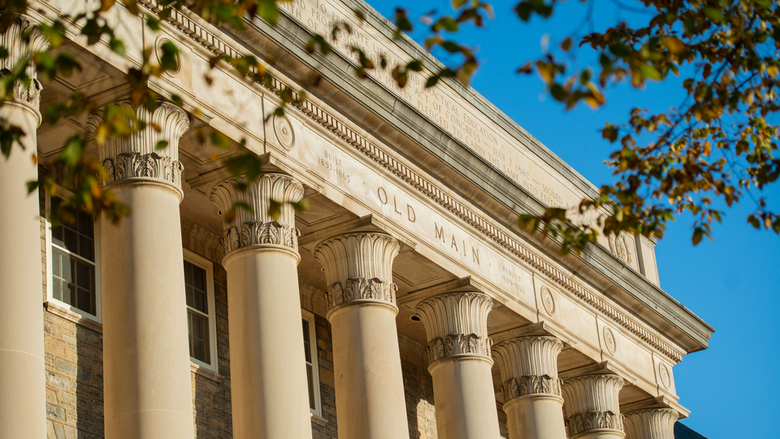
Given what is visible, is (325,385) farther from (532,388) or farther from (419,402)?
(532,388)

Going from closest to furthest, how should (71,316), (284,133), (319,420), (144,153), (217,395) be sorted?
(144,153) → (71,316) → (284,133) → (217,395) → (319,420)

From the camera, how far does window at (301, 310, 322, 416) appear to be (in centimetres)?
2705

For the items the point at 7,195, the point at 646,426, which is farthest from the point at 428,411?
the point at 7,195

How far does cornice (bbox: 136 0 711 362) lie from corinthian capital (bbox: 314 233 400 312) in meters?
1.87

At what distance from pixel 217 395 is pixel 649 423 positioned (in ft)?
51.2

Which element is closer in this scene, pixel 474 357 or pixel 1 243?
pixel 1 243

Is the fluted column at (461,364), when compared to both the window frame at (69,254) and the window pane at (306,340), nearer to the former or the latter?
the window pane at (306,340)

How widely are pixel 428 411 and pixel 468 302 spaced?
554 centimetres

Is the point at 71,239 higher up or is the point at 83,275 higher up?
the point at 71,239

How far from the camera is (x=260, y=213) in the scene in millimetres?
21375

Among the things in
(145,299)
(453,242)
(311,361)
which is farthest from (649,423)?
(145,299)

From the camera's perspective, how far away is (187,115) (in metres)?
20.1

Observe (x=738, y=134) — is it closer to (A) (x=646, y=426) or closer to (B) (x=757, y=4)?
(B) (x=757, y=4)

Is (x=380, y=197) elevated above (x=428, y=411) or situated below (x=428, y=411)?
above
